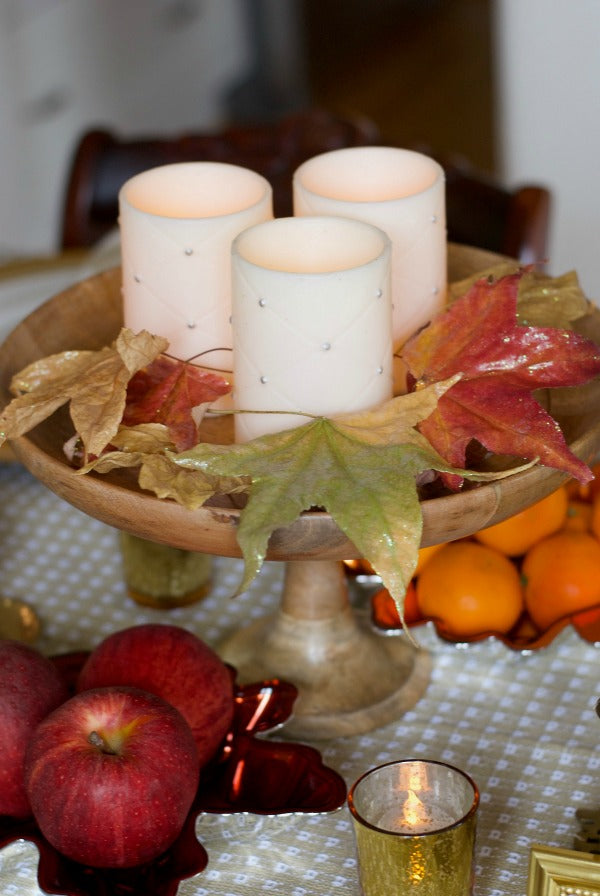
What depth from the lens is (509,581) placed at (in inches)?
31.7

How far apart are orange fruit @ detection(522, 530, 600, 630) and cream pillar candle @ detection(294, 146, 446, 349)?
7.1 inches

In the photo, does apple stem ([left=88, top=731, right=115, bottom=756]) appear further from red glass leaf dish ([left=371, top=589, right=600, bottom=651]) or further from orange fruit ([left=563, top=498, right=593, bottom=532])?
orange fruit ([left=563, top=498, right=593, bottom=532])

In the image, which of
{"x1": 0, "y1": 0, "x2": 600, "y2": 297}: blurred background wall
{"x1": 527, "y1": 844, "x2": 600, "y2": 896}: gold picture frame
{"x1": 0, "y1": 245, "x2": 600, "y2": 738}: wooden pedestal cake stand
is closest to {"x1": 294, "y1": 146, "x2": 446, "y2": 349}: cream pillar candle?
{"x1": 0, "y1": 245, "x2": 600, "y2": 738}: wooden pedestal cake stand

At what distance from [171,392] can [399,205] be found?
0.18 metres

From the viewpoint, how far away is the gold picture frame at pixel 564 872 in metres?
0.55

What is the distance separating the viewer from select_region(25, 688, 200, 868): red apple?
22.8 inches

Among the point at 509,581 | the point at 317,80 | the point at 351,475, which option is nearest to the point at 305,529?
the point at 351,475

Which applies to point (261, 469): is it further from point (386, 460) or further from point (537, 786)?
point (537, 786)

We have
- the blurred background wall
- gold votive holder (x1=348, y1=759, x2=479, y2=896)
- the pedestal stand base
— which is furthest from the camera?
the blurred background wall

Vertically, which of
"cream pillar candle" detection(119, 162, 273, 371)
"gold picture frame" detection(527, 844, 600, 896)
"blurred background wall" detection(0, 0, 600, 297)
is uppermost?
"cream pillar candle" detection(119, 162, 273, 371)

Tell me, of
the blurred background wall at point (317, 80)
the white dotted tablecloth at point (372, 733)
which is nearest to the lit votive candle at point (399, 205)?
the white dotted tablecloth at point (372, 733)

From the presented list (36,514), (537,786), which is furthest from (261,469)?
(36,514)

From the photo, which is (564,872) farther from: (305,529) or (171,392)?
(171,392)

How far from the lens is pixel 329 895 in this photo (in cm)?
63
